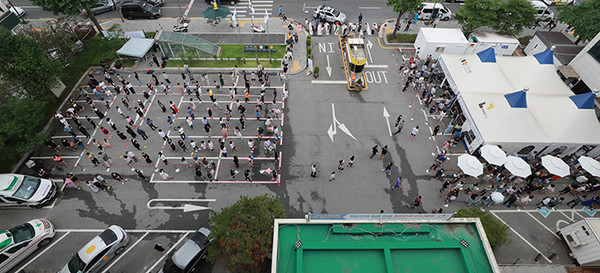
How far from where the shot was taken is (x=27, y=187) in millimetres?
16641

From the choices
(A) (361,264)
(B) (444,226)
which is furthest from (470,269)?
(A) (361,264)

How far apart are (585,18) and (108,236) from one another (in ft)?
126

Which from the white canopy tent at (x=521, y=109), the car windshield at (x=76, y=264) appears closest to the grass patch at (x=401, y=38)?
the white canopy tent at (x=521, y=109)

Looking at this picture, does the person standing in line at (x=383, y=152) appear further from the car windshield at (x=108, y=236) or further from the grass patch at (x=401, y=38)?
the car windshield at (x=108, y=236)

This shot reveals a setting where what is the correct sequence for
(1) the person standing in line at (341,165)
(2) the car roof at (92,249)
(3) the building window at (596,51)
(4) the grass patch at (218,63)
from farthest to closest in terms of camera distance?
(4) the grass patch at (218,63), (3) the building window at (596,51), (1) the person standing in line at (341,165), (2) the car roof at (92,249)

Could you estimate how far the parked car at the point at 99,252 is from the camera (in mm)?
13906

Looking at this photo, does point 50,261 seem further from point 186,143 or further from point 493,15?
point 493,15

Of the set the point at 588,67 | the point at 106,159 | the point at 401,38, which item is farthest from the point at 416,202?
the point at 106,159

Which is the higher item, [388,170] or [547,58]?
[547,58]

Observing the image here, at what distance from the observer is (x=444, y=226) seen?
36.7ft

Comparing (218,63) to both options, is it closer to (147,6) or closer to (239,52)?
(239,52)

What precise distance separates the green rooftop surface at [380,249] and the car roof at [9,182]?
→ 17146 mm

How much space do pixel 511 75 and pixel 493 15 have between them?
24.4ft

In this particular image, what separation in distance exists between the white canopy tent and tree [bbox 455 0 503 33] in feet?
18.8
